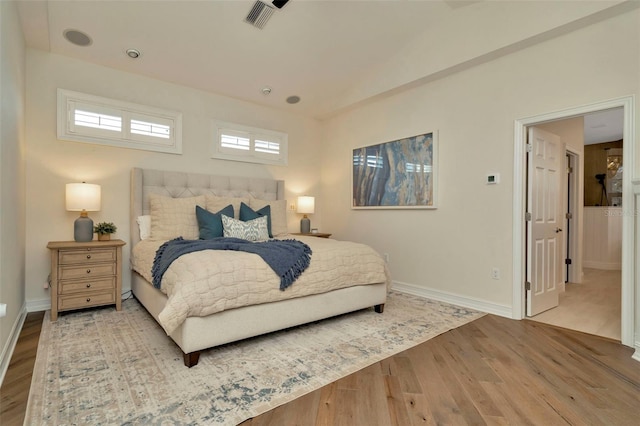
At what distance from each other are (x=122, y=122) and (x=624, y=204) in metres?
5.02

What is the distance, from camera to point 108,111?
12.0 feet

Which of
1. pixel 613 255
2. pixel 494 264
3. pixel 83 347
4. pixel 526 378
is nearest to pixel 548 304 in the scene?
pixel 494 264

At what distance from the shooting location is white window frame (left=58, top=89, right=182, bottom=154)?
11.2 feet

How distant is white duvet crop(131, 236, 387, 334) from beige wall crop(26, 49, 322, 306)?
3.69 ft

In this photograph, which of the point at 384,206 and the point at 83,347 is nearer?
the point at 83,347

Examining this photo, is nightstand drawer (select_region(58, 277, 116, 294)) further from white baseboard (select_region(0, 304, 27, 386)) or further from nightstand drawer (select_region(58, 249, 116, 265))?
white baseboard (select_region(0, 304, 27, 386))

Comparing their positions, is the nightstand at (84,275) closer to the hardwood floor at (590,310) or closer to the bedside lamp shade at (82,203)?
the bedside lamp shade at (82,203)

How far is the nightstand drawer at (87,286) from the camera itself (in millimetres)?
2982

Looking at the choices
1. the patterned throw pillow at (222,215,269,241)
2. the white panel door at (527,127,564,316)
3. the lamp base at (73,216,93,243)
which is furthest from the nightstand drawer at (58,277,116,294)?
the white panel door at (527,127,564,316)

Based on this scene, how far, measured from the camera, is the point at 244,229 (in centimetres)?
364

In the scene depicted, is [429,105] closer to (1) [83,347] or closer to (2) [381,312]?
(2) [381,312]

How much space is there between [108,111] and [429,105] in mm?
3815

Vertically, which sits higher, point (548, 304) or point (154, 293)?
point (154, 293)

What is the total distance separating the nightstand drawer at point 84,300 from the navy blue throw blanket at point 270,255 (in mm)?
880
